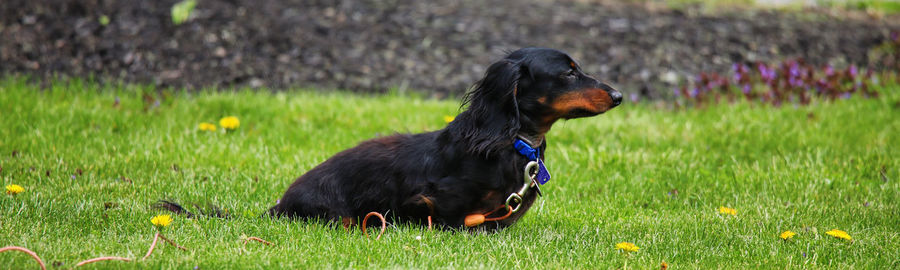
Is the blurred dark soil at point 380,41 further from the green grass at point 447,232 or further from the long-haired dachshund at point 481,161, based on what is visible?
the long-haired dachshund at point 481,161

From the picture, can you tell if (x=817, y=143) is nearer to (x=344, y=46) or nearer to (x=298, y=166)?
(x=298, y=166)

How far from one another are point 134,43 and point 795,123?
19.4 feet

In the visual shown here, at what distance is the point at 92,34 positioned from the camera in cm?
735

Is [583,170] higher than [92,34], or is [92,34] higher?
[92,34]

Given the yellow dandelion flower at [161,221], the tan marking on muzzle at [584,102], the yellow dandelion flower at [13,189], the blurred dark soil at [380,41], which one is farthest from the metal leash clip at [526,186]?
the blurred dark soil at [380,41]

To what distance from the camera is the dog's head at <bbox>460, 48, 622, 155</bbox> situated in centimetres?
330

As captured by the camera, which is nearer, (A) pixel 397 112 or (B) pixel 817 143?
(B) pixel 817 143

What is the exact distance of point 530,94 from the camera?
3373 mm

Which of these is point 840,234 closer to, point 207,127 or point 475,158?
point 475,158

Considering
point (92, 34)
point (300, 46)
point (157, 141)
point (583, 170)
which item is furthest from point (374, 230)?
point (92, 34)

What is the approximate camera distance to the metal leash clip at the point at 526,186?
133 inches

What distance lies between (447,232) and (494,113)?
1.91 ft

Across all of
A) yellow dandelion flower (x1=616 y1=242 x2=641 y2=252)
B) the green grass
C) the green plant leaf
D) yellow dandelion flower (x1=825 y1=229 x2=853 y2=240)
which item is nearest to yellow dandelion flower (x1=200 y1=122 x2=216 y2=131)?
the green grass

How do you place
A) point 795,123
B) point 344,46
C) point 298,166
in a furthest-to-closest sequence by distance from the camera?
point 344,46, point 795,123, point 298,166
